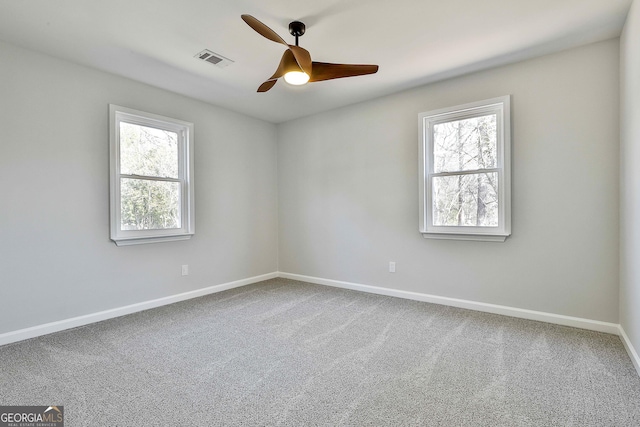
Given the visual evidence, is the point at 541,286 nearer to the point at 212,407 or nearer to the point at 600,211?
the point at 600,211

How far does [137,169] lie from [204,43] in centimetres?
162

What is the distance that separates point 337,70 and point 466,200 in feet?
6.62

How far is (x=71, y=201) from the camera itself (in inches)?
119

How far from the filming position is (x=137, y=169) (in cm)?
352

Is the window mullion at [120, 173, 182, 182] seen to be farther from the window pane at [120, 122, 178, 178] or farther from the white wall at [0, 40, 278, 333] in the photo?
the white wall at [0, 40, 278, 333]

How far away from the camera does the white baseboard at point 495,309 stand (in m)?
2.79

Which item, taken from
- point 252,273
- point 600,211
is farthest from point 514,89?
point 252,273

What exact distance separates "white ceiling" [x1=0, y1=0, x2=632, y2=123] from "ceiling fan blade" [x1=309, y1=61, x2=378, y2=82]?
352 mm

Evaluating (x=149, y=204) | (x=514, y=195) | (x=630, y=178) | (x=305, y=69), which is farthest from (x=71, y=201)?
(x=630, y=178)

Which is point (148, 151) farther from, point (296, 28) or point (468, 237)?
point (468, 237)

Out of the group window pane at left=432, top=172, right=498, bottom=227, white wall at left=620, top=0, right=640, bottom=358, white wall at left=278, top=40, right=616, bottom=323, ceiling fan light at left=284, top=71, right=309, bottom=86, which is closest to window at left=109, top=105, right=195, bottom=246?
white wall at left=278, top=40, right=616, bottom=323

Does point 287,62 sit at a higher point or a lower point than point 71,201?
higher

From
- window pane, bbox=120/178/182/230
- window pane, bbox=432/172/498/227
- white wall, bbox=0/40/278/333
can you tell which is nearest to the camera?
white wall, bbox=0/40/278/333

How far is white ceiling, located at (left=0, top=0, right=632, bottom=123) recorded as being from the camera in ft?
7.43
